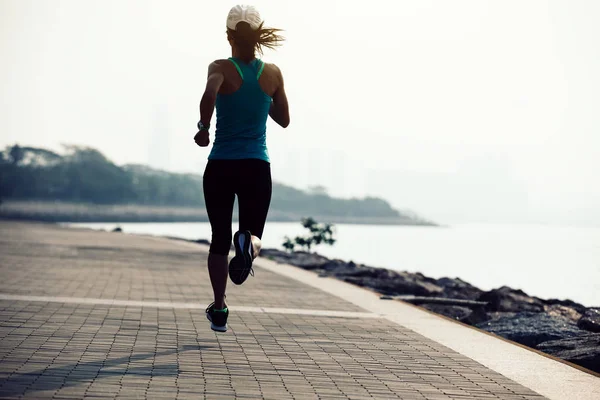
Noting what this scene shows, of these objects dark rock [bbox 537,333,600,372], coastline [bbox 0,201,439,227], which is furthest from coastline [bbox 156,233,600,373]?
coastline [bbox 0,201,439,227]

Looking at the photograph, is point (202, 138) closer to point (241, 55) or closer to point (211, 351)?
point (241, 55)

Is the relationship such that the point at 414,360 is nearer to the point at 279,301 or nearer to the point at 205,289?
the point at 279,301

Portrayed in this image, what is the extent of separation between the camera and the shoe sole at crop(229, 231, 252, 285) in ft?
19.9

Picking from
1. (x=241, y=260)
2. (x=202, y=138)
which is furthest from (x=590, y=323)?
(x=202, y=138)

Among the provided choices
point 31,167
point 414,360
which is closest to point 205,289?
point 414,360

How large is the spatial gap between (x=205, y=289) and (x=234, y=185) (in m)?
6.18

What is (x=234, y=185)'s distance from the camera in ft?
20.9

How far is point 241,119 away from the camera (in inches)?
248

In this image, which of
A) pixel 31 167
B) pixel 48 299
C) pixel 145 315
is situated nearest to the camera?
pixel 145 315

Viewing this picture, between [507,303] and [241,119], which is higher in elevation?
[241,119]

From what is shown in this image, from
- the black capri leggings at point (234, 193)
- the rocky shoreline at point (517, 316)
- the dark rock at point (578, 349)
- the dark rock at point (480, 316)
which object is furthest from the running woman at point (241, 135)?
Answer: the dark rock at point (480, 316)

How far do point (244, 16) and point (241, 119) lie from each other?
0.74 meters

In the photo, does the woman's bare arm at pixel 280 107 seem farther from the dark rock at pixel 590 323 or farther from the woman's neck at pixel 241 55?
the dark rock at pixel 590 323

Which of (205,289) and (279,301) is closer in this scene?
(279,301)
